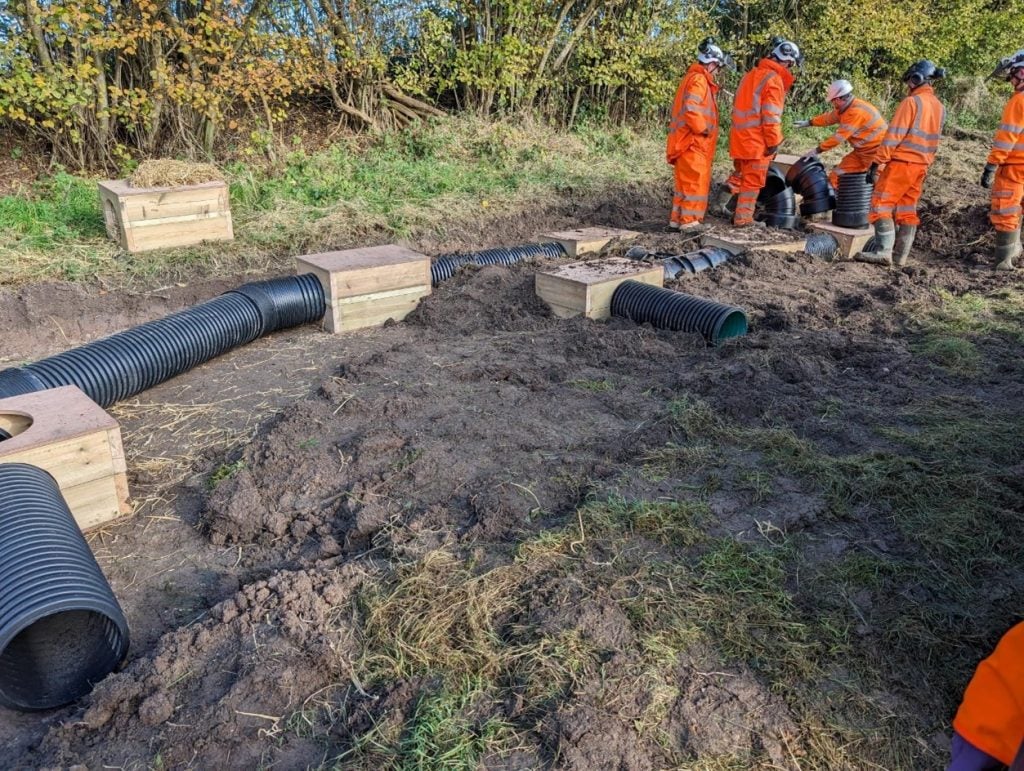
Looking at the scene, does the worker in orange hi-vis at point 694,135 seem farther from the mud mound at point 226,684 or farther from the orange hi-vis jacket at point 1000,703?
the orange hi-vis jacket at point 1000,703

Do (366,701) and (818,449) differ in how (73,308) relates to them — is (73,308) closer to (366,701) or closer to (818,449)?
(366,701)

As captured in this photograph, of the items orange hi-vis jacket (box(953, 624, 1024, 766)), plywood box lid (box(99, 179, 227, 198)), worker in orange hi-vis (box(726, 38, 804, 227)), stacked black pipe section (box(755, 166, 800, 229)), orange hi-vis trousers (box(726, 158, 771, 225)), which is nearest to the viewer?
orange hi-vis jacket (box(953, 624, 1024, 766))

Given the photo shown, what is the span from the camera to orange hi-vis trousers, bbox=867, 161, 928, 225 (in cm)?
813

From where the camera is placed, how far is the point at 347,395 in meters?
4.93

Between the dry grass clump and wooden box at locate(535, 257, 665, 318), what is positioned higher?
the dry grass clump

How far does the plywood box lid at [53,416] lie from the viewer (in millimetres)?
3650

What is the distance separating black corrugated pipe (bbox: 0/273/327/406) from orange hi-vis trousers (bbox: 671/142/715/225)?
483 centimetres

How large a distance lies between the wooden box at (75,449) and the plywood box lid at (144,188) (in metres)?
3.72

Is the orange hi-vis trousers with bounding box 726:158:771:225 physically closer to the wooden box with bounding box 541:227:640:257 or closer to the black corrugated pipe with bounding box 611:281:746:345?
the wooden box with bounding box 541:227:640:257

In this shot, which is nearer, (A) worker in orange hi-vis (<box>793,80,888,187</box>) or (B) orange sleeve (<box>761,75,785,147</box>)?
(B) orange sleeve (<box>761,75,785,147</box>)

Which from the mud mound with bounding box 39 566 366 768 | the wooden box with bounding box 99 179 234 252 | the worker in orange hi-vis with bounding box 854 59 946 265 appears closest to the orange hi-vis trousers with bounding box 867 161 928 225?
the worker in orange hi-vis with bounding box 854 59 946 265

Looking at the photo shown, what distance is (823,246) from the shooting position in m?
8.66

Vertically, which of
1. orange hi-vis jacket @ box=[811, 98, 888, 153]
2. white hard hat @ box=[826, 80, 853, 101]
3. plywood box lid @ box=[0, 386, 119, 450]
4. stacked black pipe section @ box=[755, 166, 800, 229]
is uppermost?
white hard hat @ box=[826, 80, 853, 101]

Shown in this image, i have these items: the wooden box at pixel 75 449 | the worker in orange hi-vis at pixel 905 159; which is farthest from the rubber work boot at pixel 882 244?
the wooden box at pixel 75 449
